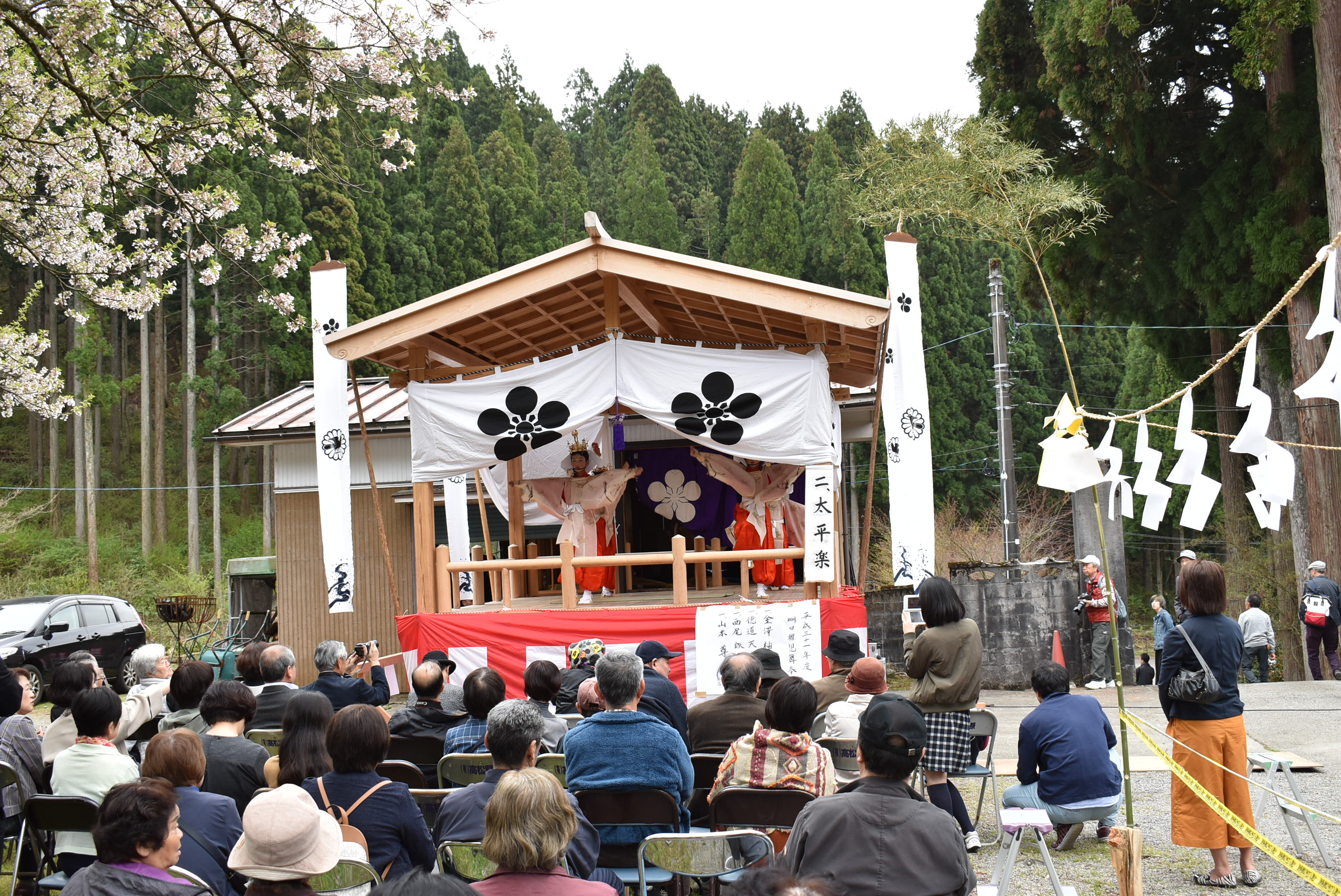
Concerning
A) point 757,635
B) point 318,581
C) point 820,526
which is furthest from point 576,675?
point 318,581

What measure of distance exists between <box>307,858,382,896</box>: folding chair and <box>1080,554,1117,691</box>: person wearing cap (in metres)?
10.6

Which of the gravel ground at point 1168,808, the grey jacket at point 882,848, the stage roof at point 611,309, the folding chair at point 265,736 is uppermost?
the stage roof at point 611,309

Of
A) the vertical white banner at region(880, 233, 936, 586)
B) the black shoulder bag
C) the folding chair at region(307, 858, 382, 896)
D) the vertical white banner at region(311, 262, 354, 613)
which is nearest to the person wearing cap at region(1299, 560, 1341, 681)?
the vertical white banner at region(880, 233, 936, 586)

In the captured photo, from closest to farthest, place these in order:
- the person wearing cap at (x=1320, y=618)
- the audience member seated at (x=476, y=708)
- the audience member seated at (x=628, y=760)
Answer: the audience member seated at (x=628, y=760)
the audience member seated at (x=476, y=708)
the person wearing cap at (x=1320, y=618)

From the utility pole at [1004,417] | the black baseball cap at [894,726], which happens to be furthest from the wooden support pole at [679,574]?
the utility pole at [1004,417]

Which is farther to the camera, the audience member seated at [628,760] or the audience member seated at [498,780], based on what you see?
the audience member seated at [628,760]

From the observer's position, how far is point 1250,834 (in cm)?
422

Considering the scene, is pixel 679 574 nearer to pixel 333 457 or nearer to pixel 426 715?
pixel 333 457

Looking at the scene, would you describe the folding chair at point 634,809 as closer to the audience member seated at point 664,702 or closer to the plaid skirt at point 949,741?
the audience member seated at point 664,702

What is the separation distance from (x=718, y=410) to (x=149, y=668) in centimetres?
538

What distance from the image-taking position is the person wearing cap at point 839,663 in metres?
6.05

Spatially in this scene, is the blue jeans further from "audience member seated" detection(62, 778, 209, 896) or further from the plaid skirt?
"audience member seated" detection(62, 778, 209, 896)

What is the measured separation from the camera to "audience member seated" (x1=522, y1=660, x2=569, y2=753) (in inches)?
201

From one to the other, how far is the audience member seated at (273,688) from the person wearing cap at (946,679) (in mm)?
3284
